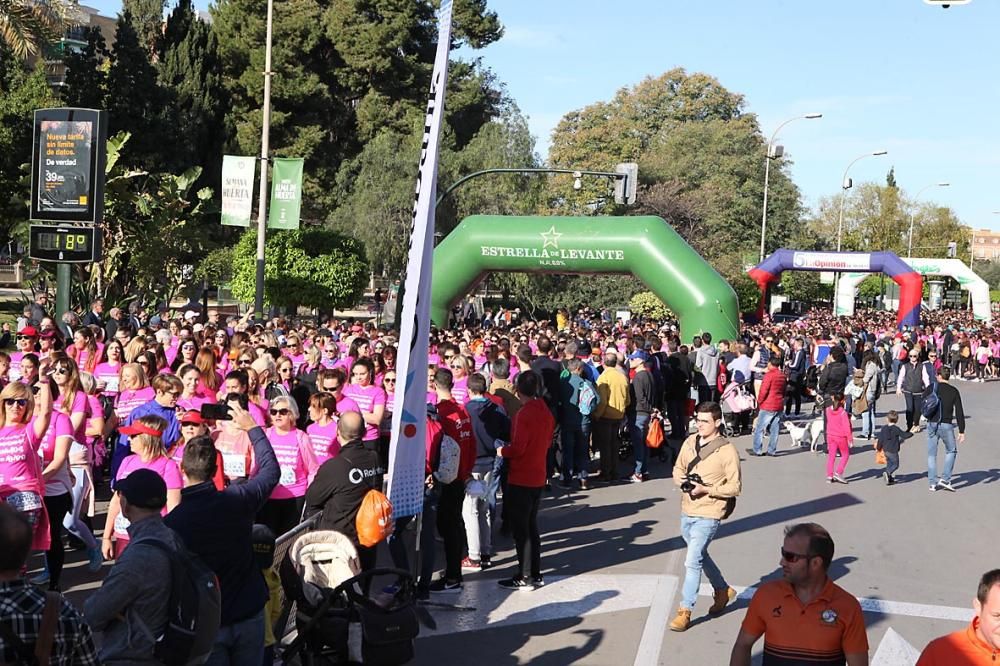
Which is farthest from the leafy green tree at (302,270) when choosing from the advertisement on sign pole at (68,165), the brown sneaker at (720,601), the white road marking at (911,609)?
the white road marking at (911,609)

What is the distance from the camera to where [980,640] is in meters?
3.77

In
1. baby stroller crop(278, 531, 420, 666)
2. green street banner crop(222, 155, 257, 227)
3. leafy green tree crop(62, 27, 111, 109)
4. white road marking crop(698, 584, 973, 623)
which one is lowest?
white road marking crop(698, 584, 973, 623)

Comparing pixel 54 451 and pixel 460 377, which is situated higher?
pixel 460 377

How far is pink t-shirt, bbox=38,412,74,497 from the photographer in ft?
23.7

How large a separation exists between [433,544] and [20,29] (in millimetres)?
16159

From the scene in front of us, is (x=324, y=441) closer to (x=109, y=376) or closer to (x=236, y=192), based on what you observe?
(x=109, y=376)

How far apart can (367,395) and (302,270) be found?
2139cm

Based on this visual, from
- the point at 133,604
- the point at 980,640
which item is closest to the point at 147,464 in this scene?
the point at 133,604

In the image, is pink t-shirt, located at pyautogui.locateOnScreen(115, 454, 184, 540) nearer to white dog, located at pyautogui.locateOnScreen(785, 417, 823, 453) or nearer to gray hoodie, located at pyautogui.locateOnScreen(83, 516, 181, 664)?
gray hoodie, located at pyautogui.locateOnScreen(83, 516, 181, 664)

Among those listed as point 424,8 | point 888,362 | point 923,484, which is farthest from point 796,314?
point 923,484

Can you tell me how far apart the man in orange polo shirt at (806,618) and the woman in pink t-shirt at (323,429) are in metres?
3.94

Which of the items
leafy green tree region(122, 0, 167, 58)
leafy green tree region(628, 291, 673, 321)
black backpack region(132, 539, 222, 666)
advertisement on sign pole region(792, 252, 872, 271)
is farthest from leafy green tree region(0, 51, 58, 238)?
black backpack region(132, 539, 222, 666)

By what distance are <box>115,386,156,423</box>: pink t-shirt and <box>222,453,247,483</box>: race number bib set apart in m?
2.38

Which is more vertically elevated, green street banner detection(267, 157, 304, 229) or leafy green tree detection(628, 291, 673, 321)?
green street banner detection(267, 157, 304, 229)
